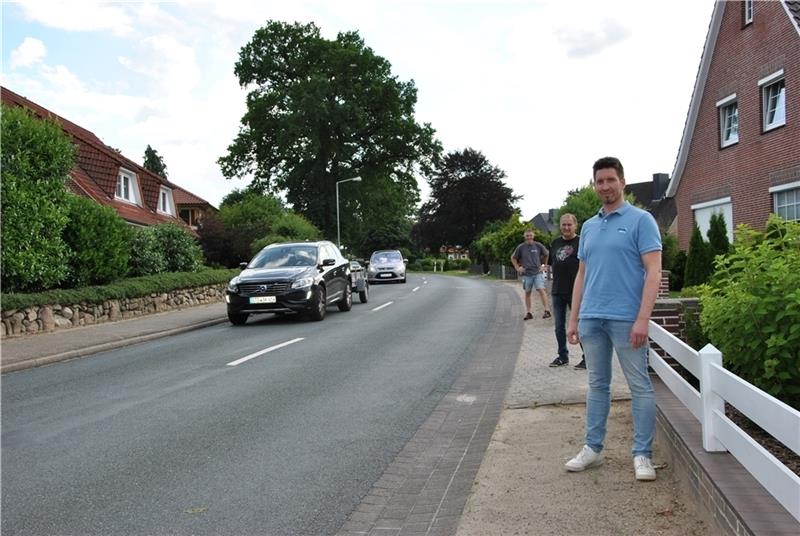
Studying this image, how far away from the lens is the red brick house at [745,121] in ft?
59.7

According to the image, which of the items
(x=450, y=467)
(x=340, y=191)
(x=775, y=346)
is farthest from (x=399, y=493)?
(x=340, y=191)

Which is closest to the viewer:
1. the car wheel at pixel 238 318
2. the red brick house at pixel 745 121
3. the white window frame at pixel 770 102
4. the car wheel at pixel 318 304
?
the car wheel at pixel 318 304

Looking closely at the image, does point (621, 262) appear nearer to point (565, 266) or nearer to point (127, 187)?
point (565, 266)

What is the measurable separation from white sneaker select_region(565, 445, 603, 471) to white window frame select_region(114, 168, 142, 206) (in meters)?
29.5

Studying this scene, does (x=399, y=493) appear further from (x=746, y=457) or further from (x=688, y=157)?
(x=688, y=157)

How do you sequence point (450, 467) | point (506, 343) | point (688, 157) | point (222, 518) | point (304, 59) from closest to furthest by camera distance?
1. point (222, 518)
2. point (450, 467)
3. point (506, 343)
4. point (688, 157)
5. point (304, 59)

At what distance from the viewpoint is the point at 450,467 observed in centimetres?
512

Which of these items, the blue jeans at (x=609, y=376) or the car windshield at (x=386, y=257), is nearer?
the blue jeans at (x=609, y=376)

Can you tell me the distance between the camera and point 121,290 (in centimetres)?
1775

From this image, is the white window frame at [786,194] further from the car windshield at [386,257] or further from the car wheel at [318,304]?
the car windshield at [386,257]

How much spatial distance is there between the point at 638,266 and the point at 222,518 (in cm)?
290

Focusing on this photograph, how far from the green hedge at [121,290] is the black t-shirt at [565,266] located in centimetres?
1068

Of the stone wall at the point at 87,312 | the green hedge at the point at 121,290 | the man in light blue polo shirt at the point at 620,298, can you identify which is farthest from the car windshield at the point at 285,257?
the man in light blue polo shirt at the point at 620,298

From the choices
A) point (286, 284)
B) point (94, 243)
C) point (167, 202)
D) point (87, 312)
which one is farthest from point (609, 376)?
point (167, 202)
